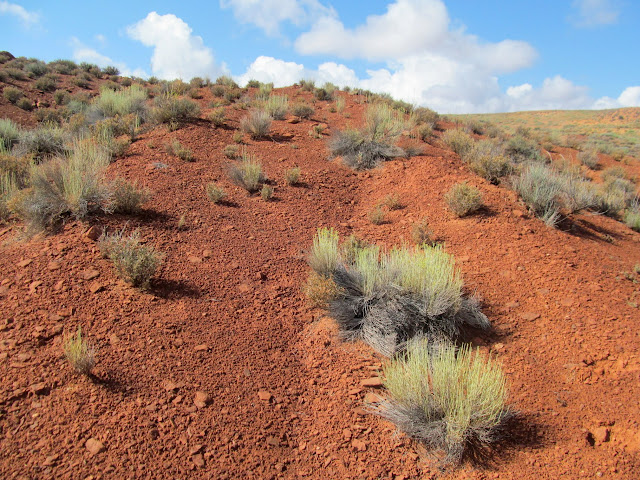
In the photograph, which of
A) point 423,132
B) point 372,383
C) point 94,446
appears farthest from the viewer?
point 423,132

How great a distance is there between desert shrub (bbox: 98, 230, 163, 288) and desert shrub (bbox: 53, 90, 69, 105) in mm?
15220

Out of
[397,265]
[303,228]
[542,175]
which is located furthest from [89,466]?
[542,175]

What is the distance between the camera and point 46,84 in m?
17.0

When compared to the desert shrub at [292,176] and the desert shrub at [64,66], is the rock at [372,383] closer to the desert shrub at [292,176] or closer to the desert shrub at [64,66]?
the desert shrub at [292,176]

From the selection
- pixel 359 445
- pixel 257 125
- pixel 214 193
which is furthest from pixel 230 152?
pixel 359 445

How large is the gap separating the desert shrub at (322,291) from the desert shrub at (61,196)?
3.04 metres

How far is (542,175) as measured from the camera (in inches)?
270

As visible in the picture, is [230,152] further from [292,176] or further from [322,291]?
[322,291]

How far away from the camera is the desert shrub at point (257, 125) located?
933 cm

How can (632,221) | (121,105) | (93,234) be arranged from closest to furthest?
(93,234), (632,221), (121,105)

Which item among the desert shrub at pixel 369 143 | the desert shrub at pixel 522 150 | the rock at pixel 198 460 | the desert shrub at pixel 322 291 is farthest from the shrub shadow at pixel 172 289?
the desert shrub at pixel 522 150

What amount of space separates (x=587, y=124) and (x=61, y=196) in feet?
134

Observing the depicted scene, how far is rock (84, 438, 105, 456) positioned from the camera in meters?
2.69

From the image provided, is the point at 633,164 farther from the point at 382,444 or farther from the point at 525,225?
the point at 382,444
